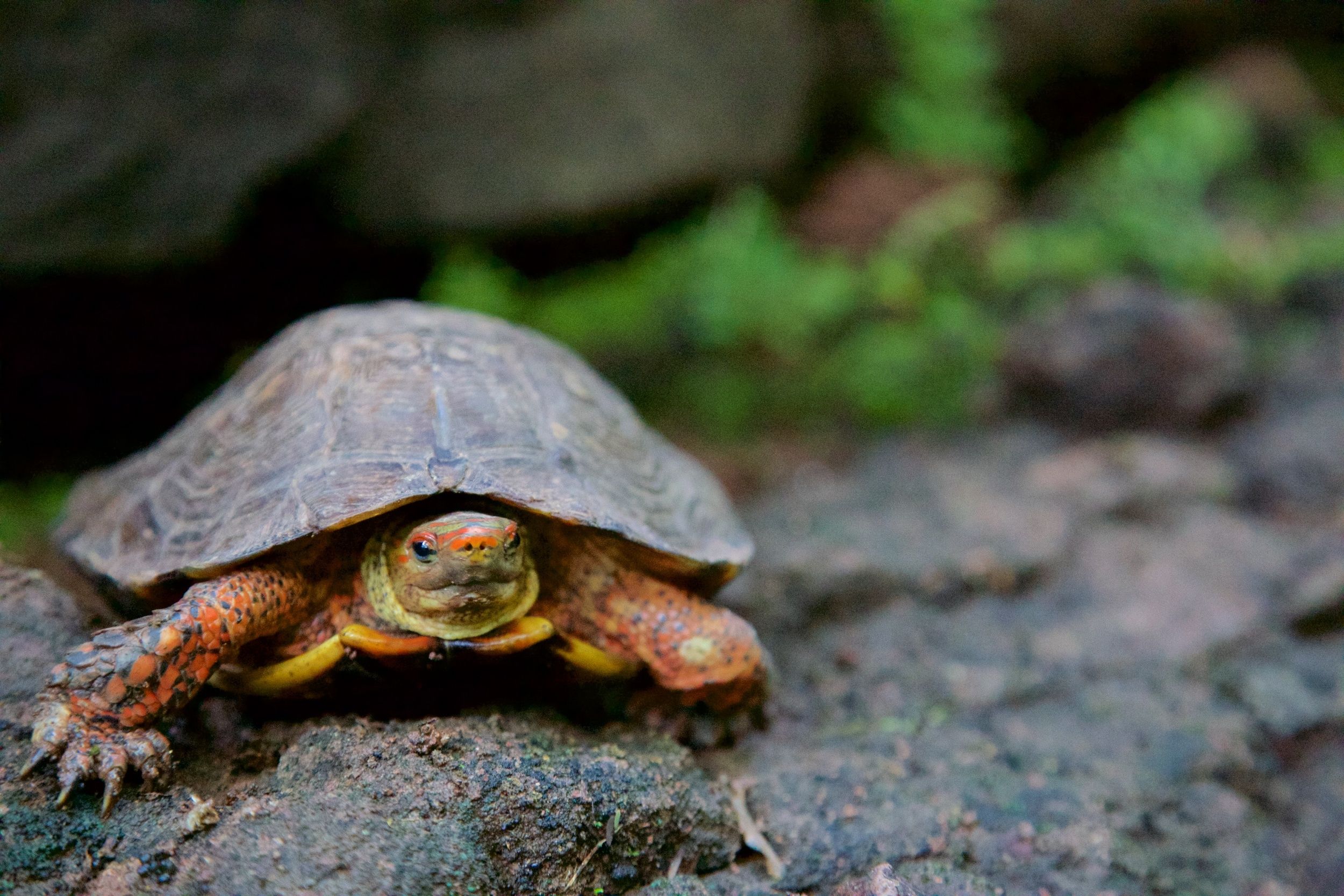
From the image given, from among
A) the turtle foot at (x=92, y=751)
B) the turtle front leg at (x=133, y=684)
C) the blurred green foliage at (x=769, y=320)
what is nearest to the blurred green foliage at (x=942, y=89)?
the blurred green foliage at (x=769, y=320)

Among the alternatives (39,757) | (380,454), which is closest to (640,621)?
(380,454)

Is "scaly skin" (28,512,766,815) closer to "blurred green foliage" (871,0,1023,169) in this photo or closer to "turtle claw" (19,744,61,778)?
"turtle claw" (19,744,61,778)

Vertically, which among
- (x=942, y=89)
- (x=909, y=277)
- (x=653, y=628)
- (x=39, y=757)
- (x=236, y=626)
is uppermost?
(x=942, y=89)

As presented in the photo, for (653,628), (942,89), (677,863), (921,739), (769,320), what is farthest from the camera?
(942,89)

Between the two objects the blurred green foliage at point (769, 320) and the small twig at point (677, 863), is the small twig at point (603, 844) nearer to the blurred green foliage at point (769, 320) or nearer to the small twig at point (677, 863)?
the small twig at point (677, 863)

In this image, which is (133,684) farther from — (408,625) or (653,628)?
(653,628)
